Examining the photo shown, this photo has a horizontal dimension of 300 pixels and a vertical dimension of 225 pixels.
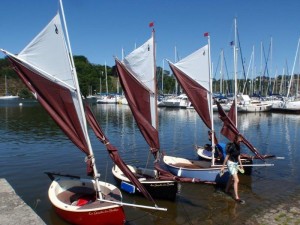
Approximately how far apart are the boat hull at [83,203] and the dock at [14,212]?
150 centimetres

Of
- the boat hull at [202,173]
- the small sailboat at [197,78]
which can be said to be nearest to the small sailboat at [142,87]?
the boat hull at [202,173]

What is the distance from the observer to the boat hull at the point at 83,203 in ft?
38.6

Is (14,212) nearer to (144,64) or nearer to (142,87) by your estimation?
(142,87)

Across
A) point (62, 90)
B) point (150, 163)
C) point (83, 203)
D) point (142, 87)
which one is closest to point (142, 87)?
point (142, 87)

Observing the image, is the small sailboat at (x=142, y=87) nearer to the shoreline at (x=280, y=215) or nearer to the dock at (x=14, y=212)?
the shoreline at (x=280, y=215)

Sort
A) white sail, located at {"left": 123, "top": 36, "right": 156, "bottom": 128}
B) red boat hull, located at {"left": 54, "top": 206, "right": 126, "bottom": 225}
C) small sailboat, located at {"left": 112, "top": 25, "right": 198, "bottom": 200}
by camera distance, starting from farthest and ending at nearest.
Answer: white sail, located at {"left": 123, "top": 36, "right": 156, "bottom": 128}, small sailboat, located at {"left": 112, "top": 25, "right": 198, "bottom": 200}, red boat hull, located at {"left": 54, "top": 206, "right": 126, "bottom": 225}

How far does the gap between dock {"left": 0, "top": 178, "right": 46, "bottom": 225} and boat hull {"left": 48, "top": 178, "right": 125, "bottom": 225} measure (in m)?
1.50

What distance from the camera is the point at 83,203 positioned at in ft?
42.7

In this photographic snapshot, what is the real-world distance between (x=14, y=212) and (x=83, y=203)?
2.83 meters

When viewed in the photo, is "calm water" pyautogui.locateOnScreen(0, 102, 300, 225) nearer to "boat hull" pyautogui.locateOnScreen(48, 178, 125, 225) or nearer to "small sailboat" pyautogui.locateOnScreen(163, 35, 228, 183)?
"boat hull" pyautogui.locateOnScreen(48, 178, 125, 225)

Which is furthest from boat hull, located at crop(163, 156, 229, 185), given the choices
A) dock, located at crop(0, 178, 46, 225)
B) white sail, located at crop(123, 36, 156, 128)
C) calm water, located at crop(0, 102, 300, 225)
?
dock, located at crop(0, 178, 46, 225)

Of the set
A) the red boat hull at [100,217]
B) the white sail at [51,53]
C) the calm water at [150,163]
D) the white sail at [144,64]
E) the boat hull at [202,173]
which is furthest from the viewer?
the boat hull at [202,173]

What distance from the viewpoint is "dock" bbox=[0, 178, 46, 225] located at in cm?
1011

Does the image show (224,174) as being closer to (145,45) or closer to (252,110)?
(145,45)
